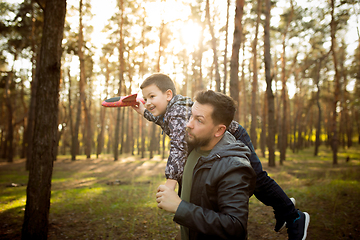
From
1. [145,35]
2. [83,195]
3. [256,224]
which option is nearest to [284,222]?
[256,224]

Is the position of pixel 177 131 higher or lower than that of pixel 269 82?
lower

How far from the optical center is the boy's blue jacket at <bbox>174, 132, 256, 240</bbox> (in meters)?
1.33

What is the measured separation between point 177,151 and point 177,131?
0.27 m

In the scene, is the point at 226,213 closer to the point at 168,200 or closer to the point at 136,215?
the point at 168,200

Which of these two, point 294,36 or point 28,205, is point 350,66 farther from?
point 28,205

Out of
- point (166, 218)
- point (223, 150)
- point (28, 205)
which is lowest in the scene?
point (166, 218)

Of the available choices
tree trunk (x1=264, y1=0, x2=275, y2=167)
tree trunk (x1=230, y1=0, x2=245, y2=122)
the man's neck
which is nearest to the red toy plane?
the man's neck

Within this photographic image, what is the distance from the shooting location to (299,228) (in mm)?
2488

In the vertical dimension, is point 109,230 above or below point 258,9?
below

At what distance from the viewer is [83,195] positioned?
734cm

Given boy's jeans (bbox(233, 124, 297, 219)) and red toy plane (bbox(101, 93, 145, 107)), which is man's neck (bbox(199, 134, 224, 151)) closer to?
boy's jeans (bbox(233, 124, 297, 219))

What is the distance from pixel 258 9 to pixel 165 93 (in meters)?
16.5

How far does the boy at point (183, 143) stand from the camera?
84.3 inches

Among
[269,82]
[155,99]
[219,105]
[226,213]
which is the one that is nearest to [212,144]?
[219,105]
